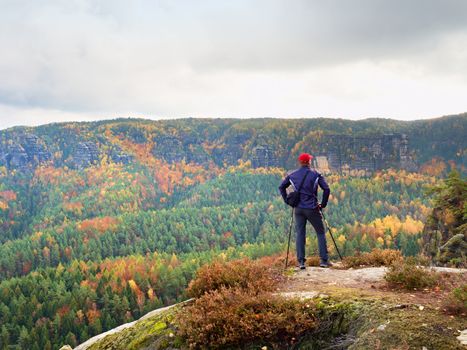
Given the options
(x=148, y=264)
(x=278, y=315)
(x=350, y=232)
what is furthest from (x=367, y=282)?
(x=350, y=232)

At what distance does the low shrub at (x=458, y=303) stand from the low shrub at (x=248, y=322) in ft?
8.44

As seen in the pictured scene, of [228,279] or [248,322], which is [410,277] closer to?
[248,322]

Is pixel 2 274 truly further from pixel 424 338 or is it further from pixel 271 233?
pixel 424 338

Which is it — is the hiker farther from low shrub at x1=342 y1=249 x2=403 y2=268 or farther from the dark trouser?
low shrub at x1=342 y1=249 x2=403 y2=268

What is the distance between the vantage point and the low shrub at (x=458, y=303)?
7.29 m

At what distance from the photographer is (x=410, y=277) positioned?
9.77 meters

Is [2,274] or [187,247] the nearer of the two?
[2,274]

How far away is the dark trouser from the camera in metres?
13.3

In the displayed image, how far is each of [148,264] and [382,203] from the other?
116 m

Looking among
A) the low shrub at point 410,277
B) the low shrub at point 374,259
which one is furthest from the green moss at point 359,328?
the low shrub at point 374,259

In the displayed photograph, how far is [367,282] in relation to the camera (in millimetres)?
11062

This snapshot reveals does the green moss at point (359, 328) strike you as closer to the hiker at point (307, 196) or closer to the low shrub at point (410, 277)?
the low shrub at point (410, 277)

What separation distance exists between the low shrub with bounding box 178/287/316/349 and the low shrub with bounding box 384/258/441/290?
9.14ft

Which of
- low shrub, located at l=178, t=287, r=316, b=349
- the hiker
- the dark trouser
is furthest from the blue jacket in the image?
low shrub, located at l=178, t=287, r=316, b=349
